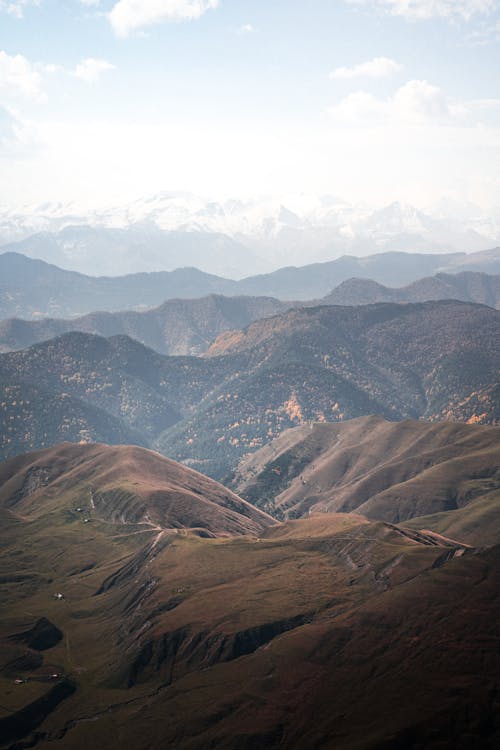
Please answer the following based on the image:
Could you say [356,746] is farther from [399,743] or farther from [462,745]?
[462,745]

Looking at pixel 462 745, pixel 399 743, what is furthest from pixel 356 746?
A: pixel 462 745
